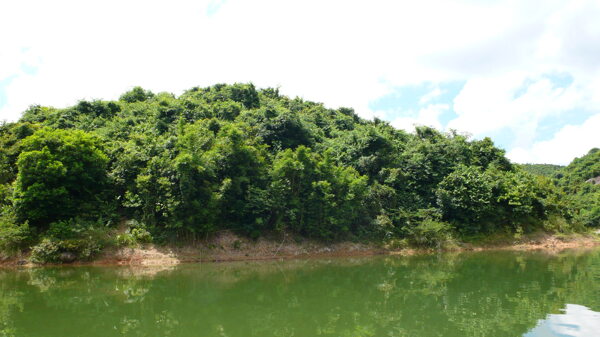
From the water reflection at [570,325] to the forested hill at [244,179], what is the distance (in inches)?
642

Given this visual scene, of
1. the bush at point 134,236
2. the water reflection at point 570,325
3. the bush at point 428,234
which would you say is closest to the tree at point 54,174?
the bush at point 134,236

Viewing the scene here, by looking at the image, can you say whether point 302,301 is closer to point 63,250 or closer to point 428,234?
point 63,250

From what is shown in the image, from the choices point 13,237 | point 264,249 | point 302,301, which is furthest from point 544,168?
point 13,237

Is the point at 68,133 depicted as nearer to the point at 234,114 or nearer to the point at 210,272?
the point at 210,272

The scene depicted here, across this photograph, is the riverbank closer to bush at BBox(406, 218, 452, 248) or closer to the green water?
bush at BBox(406, 218, 452, 248)

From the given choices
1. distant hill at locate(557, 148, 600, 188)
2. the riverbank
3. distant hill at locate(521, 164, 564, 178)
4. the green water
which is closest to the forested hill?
the riverbank

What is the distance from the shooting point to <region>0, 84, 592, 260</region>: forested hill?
22031mm

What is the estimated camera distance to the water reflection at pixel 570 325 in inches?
369

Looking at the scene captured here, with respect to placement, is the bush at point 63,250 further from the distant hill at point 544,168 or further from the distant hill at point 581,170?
the distant hill at point 544,168

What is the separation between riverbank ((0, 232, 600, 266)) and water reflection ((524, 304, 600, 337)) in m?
16.9

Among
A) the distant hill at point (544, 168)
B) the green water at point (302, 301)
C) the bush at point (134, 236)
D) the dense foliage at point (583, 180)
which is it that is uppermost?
the distant hill at point (544, 168)

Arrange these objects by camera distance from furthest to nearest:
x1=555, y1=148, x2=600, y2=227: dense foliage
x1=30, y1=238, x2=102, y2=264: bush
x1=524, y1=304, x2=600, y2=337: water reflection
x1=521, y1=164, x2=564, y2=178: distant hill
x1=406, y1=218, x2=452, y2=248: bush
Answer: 1. x1=521, y1=164, x2=564, y2=178: distant hill
2. x1=555, y1=148, x2=600, y2=227: dense foliage
3. x1=406, y1=218, x2=452, y2=248: bush
4. x1=30, y1=238, x2=102, y2=264: bush
5. x1=524, y1=304, x2=600, y2=337: water reflection

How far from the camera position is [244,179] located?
25.1m

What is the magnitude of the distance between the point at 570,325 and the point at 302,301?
7653 mm
